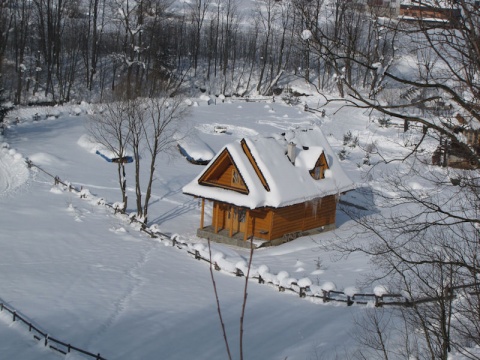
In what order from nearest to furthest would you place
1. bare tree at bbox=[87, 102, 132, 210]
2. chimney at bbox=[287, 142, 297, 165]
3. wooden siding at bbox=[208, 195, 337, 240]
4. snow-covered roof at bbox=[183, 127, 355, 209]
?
snow-covered roof at bbox=[183, 127, 355, 209], wooden siding at bbox=[208, 195, 337, 240], bare tree at bbox=[87, 102, 132, 210], chimney at bbox=[287, 142, 297, 165]

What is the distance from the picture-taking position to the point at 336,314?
1673 centimetres

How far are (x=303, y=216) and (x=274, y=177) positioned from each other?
2837mm

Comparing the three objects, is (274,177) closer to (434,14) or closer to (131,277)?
(131,277)

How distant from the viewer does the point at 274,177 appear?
79.4 ft

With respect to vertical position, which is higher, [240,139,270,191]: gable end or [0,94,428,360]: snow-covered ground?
[240,139,270,191]: gable end

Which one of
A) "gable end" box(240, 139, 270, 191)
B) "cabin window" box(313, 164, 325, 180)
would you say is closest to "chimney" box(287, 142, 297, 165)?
"cabin window" box(313, 164, 325, 180)

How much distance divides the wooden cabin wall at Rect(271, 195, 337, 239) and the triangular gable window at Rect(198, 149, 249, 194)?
1.92 meters

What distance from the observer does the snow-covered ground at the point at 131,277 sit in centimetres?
1388

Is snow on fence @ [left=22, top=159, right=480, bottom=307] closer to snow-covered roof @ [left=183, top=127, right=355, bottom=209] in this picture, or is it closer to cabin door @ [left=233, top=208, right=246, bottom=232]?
snow-covered roof @ [left=183, top=127, right=355, bottom=209]

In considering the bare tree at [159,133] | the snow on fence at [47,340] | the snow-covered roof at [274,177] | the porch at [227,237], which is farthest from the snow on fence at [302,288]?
the snow on fence at [47,340]

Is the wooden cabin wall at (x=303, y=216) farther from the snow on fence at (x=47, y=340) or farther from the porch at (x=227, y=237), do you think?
the snow on fence at (x=47, y=340)

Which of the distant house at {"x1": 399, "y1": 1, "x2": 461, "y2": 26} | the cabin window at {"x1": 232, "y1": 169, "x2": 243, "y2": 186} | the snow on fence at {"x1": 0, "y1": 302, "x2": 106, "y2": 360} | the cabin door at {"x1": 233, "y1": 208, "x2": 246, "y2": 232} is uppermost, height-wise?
the distant house at {"x1": 399, "y1": 1, "x2": 461, "y2": 26}

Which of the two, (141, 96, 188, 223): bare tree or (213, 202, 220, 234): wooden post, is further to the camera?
(213, 202, 220, 234): wooden post

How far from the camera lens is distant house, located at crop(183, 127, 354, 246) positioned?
78.5 ft
